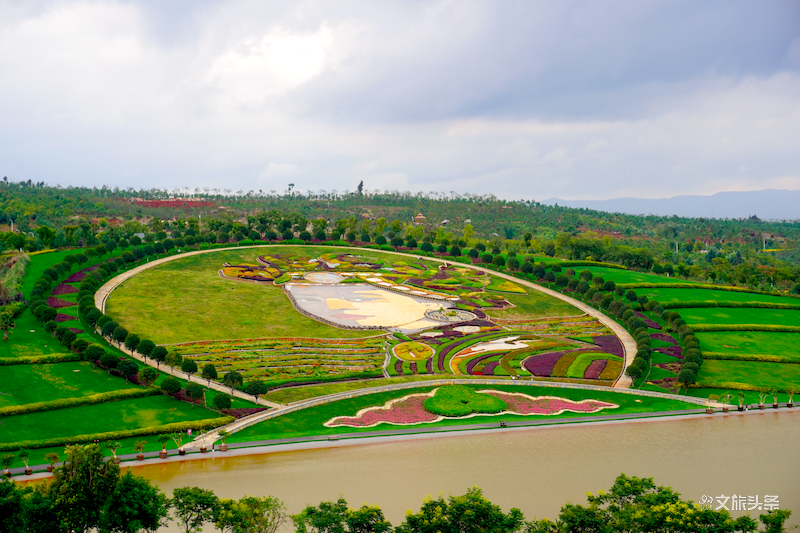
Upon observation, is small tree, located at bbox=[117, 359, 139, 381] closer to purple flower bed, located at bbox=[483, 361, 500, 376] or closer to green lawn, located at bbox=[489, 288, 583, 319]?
purple flower bed, located at bbox=[483, 361, 500, 376]

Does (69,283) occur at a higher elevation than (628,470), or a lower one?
higher

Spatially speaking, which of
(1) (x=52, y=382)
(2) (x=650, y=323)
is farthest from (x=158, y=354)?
(2) (x=650, y=323)

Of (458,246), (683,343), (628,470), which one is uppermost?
(458,246)

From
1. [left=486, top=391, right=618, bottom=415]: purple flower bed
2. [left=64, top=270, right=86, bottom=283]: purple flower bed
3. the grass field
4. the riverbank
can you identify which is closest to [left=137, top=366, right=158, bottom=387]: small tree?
the riverbank

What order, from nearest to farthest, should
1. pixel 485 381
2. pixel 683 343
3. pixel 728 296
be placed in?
pixel 485 381, pixel 683 343, pixel 728 296

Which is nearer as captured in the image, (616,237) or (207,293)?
(207,293)

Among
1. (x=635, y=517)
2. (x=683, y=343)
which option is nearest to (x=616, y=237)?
(x=683, y=343)

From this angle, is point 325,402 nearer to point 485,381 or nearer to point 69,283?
point 485,381

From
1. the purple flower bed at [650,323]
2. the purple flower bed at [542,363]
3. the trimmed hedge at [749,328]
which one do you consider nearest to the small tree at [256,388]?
the purple flower bed at [542,363]
